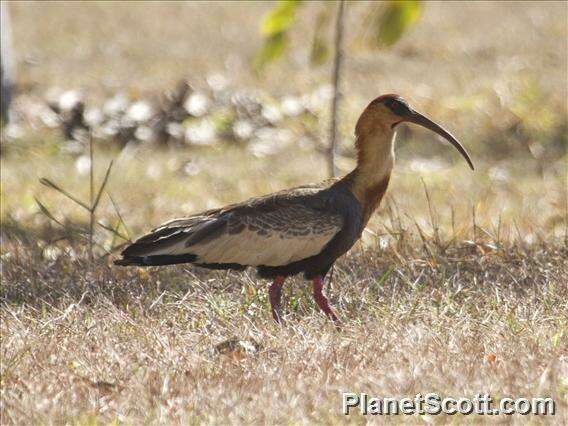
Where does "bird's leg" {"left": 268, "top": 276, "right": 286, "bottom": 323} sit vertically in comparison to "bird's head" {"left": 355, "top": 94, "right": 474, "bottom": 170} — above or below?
below

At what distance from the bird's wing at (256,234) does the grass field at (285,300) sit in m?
0.24

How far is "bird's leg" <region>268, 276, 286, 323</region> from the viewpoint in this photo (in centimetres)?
594

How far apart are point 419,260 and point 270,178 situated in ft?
16.6

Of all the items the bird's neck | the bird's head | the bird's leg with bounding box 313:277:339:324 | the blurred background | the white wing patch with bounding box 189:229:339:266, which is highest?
the bird's head

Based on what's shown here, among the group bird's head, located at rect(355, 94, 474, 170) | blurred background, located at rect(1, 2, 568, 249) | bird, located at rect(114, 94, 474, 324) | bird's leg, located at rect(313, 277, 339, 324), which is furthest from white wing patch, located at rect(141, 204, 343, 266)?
blurred background, located at rect(1, 2, 568, 249)

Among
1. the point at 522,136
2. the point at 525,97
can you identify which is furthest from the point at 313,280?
the point at 525,97

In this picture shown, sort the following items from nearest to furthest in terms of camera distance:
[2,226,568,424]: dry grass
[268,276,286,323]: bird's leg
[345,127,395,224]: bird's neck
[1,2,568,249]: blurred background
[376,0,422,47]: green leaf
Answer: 1. [2,226,568,424]: dry grass
2. [268,276,286,323]: bird's leg
3. [345,127,395,224]: bird's neck
4. [376,0,422,47]: green leaf
5. [1,2,568,249]: blurred background

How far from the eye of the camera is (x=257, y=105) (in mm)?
14430

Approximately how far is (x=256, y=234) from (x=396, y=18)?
417 centimetres

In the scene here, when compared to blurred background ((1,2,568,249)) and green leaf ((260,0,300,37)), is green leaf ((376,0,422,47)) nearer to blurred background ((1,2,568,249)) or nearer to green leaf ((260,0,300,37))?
blurred background ((1,2,568,249))

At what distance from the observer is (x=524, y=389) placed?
4.52m

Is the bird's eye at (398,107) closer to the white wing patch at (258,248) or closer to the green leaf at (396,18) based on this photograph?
the white wing patch at (258,248)

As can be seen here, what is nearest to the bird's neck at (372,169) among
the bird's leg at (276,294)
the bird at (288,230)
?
the bird at (288,230)

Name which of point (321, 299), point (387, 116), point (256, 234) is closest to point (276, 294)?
point (321, 299)
